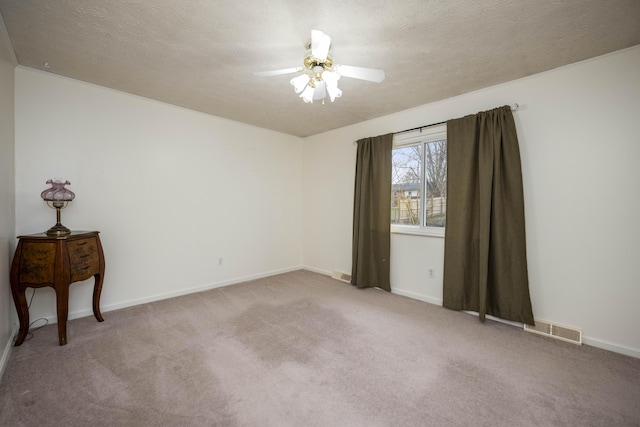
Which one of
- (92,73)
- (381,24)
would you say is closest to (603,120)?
(381,24)

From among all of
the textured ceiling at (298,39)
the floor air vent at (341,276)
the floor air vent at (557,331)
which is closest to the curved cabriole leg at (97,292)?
the textured ceiling at (298,39)

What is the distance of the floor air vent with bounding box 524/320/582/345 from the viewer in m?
2.20

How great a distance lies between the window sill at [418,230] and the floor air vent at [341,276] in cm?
104

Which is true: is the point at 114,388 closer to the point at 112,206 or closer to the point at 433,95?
the point at 112,206

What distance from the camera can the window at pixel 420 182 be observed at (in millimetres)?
3113

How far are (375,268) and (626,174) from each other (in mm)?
2513

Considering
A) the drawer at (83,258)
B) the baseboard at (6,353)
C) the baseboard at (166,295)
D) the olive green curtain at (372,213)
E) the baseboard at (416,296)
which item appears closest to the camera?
the baseboard at (6,353)

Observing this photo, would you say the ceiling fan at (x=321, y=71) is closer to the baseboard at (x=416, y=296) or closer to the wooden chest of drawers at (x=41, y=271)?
the wooden chest of drawers at (x=41, y=271)

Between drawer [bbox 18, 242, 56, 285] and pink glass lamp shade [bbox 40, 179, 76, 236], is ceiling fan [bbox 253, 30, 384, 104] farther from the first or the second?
drawer [bbox 18, 242, 56, 285]

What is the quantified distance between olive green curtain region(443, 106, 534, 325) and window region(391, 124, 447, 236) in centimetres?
22

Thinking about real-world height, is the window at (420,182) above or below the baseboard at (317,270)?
above

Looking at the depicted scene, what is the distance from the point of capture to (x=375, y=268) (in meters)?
3.58

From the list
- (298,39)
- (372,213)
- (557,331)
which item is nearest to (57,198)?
(298,39)

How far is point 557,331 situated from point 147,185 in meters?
4.44
